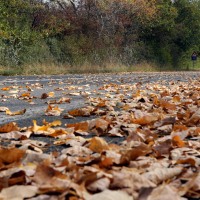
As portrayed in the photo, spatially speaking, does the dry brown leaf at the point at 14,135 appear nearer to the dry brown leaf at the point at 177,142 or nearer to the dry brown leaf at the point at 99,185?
the dry brown leaf at the point at 177,142

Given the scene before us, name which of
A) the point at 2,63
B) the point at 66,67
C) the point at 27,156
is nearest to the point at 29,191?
the point at 27,156

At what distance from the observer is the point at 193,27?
39500 millimetres

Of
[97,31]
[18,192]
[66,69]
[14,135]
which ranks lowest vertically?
[66,69]

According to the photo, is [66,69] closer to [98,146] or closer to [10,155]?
[98,146]

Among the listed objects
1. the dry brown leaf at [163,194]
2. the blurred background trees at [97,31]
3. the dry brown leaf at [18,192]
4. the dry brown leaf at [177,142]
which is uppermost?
the blurred background trees at [97,31]

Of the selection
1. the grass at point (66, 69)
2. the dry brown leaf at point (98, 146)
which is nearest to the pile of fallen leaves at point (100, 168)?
the dry brown leaf at point (98, 146)

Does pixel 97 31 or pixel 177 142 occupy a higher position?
pixel 97 31

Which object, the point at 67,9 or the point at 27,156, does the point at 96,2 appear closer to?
the point at 67,9

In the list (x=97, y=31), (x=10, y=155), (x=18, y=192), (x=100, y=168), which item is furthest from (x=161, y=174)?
(x=97, y=31)

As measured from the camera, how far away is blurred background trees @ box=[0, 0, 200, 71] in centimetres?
2492

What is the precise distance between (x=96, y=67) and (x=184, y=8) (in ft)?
56.3

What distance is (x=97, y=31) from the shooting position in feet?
101

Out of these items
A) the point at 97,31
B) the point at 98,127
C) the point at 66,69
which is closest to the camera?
the point at 98,127

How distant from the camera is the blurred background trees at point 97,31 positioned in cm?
2492
